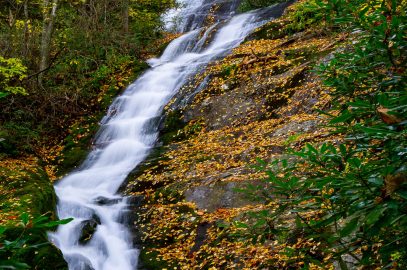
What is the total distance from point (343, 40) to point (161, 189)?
22.2 ft

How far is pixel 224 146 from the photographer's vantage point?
935 cm

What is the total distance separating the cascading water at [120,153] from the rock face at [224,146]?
1.61 ft

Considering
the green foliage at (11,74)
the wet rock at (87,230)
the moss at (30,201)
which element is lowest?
the wet rock at (87,230)

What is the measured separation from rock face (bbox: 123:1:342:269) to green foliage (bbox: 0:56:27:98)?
12.8ft

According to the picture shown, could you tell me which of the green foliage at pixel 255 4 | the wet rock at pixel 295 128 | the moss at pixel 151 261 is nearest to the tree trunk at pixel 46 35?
the wet rock at pixel 295 128

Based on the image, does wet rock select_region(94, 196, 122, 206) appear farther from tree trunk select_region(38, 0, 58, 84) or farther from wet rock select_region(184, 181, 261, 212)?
tree trunk select_region(38, 0, 58, 84)

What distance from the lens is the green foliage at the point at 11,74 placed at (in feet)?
30.3

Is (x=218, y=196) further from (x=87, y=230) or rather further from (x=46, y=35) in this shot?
(x=46, y=35)

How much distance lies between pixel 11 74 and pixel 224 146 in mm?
5682

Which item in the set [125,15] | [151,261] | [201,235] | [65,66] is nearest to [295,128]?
[201,235]

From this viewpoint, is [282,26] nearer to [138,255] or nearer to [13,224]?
[138,255]

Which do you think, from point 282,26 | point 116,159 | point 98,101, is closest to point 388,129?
point 116,159

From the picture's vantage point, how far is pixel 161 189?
26.4 ft

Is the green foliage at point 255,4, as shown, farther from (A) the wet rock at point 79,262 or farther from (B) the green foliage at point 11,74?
(A) the wet rock at point 79,262
